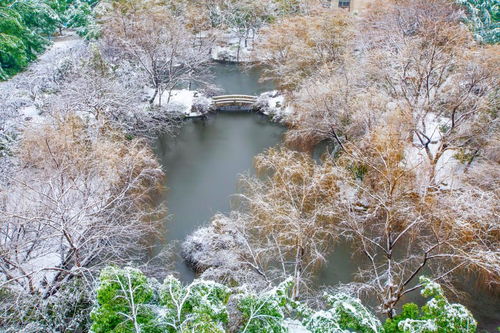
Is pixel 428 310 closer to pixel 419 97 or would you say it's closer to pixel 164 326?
pixel 164 326

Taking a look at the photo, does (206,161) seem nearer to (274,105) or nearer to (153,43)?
(274,105)

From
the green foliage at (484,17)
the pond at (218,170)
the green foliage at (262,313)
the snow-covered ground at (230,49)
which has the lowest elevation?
the pond at (218,170)

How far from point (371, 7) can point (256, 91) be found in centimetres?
935

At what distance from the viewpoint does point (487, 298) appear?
12.0 meters

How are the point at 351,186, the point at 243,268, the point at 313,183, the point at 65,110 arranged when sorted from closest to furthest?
the point at 243,268
the point at 313,183
the point at 351,186
the point at 65,110

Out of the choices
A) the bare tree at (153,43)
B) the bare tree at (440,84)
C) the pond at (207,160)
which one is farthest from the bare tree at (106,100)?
the bare tree at (440,84)

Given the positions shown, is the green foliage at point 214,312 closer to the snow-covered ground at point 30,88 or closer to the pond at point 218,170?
the pond at point 218,170

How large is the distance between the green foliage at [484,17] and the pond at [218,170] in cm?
1377

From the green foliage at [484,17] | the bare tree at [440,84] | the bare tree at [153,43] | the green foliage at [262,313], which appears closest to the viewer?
the green foliage at [262,313]

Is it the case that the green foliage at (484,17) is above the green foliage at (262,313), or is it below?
above

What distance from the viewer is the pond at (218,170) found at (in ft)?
42.7

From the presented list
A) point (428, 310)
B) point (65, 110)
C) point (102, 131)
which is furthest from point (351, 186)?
point (65, 110)

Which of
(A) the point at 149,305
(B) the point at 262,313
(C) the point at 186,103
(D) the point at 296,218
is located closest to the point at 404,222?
(D) the point at 296,218

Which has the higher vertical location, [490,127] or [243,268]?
[490,127]
